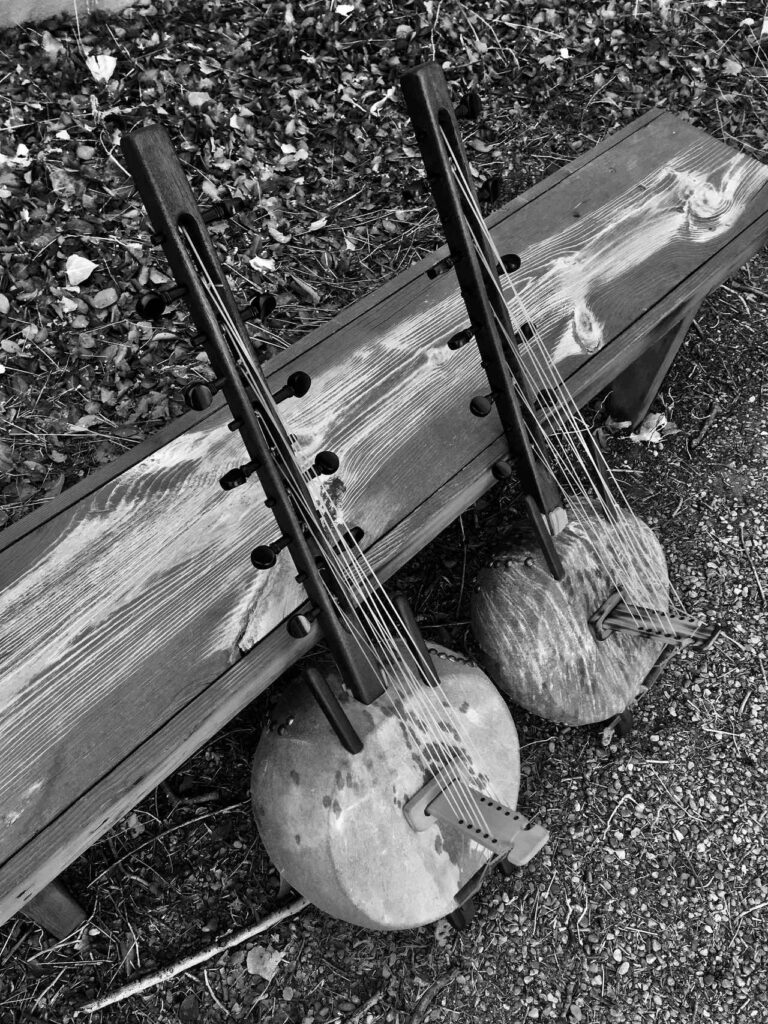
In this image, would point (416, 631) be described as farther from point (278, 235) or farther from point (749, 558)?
point (278, 235)

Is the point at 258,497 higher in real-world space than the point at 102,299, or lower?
lower

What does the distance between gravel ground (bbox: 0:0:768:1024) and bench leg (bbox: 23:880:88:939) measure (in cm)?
7

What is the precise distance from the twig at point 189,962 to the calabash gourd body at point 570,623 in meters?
0.93

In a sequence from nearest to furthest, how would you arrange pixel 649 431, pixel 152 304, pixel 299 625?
pixel 152 304, pixel 299 625, pixel 649 431

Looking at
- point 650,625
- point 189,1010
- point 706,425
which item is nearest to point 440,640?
point 650,625

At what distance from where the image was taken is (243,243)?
308 cm

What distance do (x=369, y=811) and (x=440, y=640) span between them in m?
0.92

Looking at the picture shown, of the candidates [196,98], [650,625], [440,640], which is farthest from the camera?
[196,98]

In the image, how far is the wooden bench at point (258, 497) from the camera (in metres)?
1.67

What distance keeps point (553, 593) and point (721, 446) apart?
1.37m

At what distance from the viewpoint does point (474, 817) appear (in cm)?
186

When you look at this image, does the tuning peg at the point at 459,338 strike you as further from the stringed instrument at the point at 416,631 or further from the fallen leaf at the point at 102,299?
the fallen leaf at the point at 102,299

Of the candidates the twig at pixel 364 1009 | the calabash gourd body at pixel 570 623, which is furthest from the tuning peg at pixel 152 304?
the twig at pixel 364 1009

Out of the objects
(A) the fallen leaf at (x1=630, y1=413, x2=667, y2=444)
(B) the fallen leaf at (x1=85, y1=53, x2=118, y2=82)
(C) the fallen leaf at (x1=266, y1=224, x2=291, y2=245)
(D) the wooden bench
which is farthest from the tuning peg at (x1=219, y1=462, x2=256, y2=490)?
(B) the fallen leaf at (x1=85, y1=53, x2=118, y2=82)
